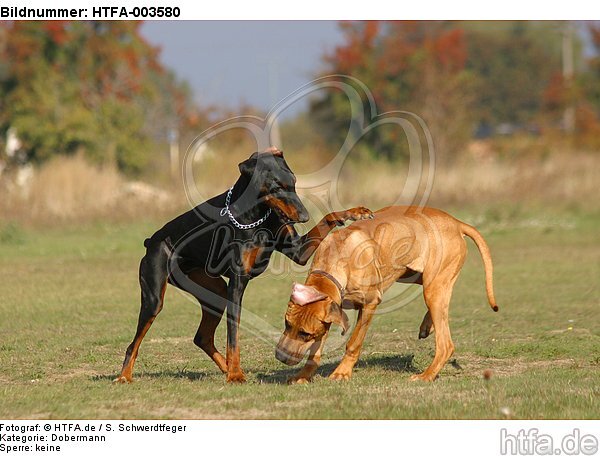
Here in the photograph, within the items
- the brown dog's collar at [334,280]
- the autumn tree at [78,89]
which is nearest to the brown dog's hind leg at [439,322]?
the brown dog's collar at [334,280]

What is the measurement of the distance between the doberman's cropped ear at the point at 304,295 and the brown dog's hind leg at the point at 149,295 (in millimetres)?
1317

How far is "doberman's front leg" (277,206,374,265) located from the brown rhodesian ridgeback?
4.6 inches

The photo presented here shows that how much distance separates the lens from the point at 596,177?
29.4m

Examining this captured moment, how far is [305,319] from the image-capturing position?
7754mm

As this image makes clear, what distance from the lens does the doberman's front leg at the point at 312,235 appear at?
27.1ft

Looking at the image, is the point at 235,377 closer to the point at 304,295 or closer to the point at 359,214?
the point at 304,295

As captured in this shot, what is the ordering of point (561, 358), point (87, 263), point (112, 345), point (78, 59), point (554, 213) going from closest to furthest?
point (561, 358), point (112, 345), point (87, 263), point (554, 213), point (78, 59)

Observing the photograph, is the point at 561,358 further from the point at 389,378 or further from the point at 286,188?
the point at 286,188

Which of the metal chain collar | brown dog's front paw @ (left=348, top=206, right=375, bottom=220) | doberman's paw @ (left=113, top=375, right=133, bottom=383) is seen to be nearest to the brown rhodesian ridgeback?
brown dog's front paw @ (left=348, top=206, right=375, bottom=220)

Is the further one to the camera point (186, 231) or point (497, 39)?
point (497, 39)

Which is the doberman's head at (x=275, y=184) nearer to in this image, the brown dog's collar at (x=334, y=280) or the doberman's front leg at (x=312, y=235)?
the doberman's front leg at (x=312, y=235)
